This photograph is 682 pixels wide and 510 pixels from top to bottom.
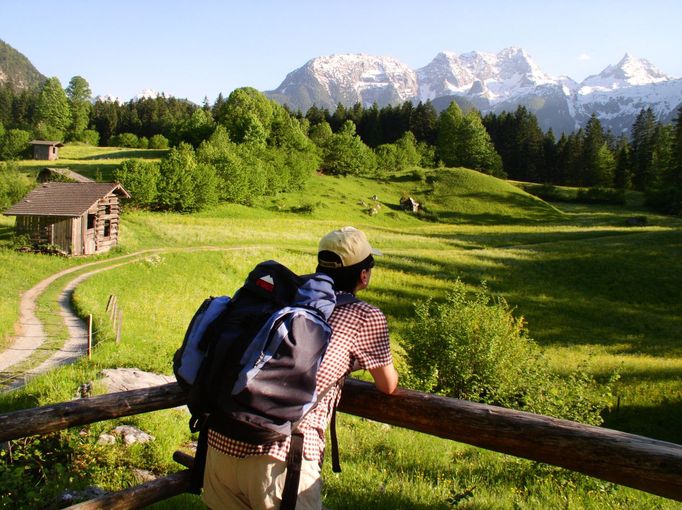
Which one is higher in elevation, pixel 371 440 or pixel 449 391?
pixel 371 440

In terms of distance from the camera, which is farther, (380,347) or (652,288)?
(652,288)

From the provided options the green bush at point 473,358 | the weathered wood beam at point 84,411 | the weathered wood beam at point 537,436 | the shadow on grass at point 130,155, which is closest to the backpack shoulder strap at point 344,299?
the weathered wood beam at point 537,436

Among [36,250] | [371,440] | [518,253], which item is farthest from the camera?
[518,253]

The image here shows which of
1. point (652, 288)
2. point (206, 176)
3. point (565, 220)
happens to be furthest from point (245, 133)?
point (652, 288)

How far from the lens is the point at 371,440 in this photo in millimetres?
9695

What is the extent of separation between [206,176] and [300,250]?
917 inches

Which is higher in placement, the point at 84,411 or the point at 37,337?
the point at 84,411

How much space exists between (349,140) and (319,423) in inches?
3879

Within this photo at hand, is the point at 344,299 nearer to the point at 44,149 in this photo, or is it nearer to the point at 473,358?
the point at 473,358

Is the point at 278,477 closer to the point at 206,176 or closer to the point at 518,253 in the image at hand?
the point at 518,253

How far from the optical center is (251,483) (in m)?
3.46

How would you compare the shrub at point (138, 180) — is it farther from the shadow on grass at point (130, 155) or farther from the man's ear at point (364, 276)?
the man's ear at point (364, 276)

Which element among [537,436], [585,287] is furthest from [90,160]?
[537,436]

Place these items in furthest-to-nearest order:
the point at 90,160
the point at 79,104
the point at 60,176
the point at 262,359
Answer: the point at 79,104 → the point at 90,160 → the point at 60,176 → the point at 262,359
